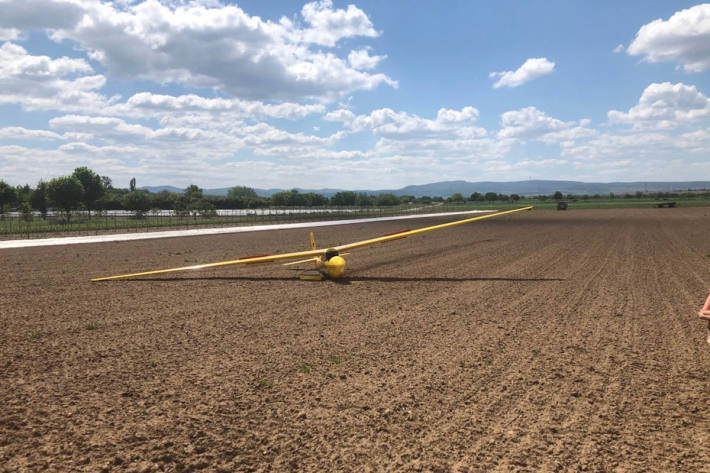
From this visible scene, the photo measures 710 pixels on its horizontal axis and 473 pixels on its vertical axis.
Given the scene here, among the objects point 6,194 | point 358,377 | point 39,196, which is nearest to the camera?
point 358,377

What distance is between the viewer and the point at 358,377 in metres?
8.27

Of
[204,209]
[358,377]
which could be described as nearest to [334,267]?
[358,377]

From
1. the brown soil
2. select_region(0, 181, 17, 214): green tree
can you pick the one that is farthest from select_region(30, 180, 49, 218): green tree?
the brown soil

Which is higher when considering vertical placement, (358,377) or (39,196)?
(39,196)

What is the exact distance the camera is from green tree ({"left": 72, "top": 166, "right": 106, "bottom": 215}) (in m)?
116

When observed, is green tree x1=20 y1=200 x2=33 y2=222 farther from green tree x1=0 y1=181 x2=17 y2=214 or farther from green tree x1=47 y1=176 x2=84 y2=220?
green tree x1=0 y1=181 x2=17 y2=214

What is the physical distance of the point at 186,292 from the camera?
643 inches

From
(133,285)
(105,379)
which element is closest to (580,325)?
(105,379)

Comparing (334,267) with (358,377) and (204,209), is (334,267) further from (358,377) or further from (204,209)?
(204,209)

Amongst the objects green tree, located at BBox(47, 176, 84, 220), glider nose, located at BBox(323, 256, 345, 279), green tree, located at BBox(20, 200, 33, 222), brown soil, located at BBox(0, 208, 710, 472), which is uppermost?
green tree, located at BBox(47, 176, 84, 220)

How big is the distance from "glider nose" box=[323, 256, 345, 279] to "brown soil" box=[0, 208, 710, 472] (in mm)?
1007

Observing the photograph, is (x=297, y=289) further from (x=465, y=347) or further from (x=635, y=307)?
(x=635, y=307)

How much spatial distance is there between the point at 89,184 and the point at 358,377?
439 ft

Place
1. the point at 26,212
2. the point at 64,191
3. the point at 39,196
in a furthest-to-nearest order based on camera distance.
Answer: the point at 39,196
the point at 64,191
the point at 26,212
